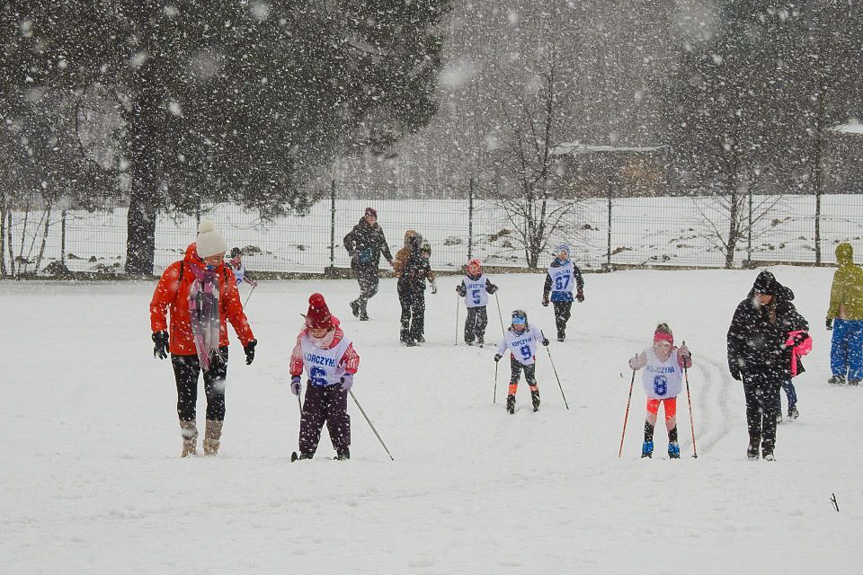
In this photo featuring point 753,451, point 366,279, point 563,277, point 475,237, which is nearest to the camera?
point 753,451

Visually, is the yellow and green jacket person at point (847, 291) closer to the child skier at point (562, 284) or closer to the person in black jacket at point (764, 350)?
the child skier at point (562, 284)

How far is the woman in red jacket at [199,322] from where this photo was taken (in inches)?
296

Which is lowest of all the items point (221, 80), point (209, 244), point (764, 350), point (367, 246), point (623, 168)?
point (764, 350)

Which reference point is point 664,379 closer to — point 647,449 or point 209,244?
point 647,449

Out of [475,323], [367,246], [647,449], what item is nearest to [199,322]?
[647,449]

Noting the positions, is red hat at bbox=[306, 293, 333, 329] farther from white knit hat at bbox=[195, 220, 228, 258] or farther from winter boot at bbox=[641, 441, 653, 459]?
winter boot at bbox=[641, 441, 653, 459]

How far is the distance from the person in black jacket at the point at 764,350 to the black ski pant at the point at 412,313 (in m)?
7.26

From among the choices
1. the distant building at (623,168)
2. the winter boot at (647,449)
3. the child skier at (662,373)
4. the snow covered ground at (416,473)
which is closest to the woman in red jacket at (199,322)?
the snow covered ground at (416,473)

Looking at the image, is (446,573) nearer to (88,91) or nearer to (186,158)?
(186,158)

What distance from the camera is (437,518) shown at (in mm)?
5785

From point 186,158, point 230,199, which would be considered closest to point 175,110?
point 186,158

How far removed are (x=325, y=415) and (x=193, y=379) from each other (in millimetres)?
1101

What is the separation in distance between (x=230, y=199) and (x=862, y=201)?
970 inches

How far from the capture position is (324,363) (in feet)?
25.6
